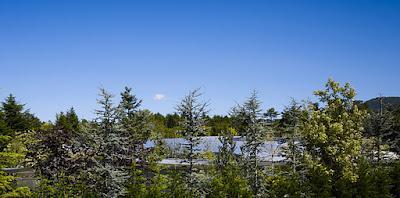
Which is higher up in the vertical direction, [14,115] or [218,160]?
[14,115]

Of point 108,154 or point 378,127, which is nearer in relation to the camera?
point 108,154

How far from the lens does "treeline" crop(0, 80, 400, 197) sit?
35.5 feet

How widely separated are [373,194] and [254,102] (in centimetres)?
530

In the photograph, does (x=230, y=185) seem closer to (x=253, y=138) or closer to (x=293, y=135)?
(x=253, y=138)

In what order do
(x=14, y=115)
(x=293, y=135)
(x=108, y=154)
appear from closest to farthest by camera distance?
(x=108, y=154) < (x=293, y=135) < (x=14, y=115)

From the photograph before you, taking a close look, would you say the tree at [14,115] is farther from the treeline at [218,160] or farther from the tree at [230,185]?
the tree at [230,185]

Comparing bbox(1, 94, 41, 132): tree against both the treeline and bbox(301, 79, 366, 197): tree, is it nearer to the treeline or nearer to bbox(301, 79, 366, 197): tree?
the treeline

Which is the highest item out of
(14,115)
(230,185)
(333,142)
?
(14,115)

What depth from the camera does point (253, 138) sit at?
1284 centimetres

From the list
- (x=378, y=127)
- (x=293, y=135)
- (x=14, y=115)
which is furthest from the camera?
(x=14, y=115)

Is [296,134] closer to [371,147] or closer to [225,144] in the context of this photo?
[225,144]

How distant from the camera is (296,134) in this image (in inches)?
620

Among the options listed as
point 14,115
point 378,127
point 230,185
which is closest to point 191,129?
point 230,185

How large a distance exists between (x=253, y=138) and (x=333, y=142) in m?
3.00
